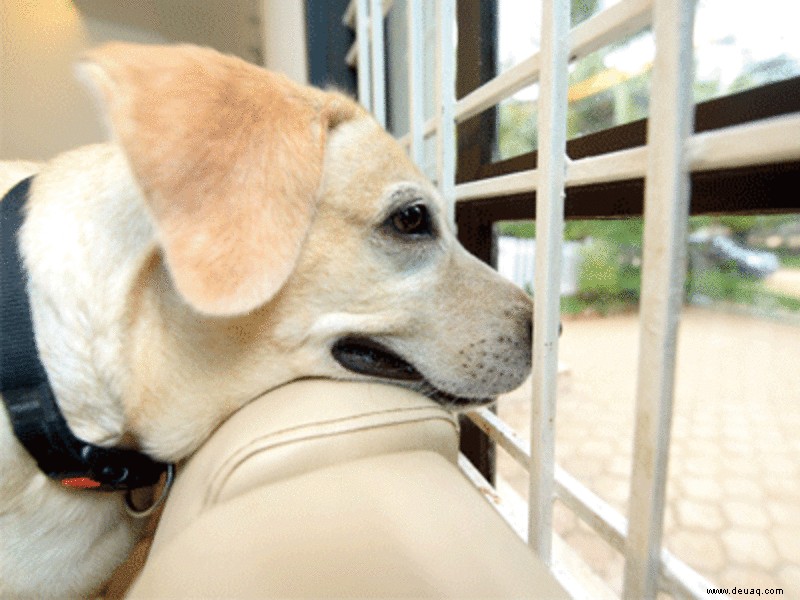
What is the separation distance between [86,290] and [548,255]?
72 centimetres

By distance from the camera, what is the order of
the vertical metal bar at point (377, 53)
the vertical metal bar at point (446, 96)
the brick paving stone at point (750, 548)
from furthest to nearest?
the vertical metal bar at point (377, 53) → the brick paving stone at point (750, 548) → the vertical metal bar at point (446, 96)

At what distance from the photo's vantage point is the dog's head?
57 cm

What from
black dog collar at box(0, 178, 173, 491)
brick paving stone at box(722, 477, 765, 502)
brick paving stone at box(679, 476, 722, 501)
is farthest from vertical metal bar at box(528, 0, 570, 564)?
brick paving stone at box(722, 477, 765, 502)

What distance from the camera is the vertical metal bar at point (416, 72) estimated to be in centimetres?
120

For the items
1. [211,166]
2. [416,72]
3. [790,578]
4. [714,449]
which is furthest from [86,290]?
[714,449]

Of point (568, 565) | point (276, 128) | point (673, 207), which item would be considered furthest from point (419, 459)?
point (568, 565)

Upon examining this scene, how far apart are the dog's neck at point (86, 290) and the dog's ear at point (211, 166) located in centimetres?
17

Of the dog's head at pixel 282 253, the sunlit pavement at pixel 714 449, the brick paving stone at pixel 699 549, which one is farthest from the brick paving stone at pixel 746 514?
the dog's head at pixel 282 253

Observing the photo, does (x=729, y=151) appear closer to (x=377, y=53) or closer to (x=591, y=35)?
(x=591, y=35)

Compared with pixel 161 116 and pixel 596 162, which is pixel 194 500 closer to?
pixel 161 116

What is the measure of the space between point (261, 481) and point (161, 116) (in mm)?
465

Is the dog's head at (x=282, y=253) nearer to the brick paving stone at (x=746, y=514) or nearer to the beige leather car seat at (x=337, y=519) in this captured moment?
the beige leather car seat at (x=337, y=519)

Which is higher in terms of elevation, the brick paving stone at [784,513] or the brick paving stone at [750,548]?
the brick paving stone at [784,513]

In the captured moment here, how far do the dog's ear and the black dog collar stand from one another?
28 cm
